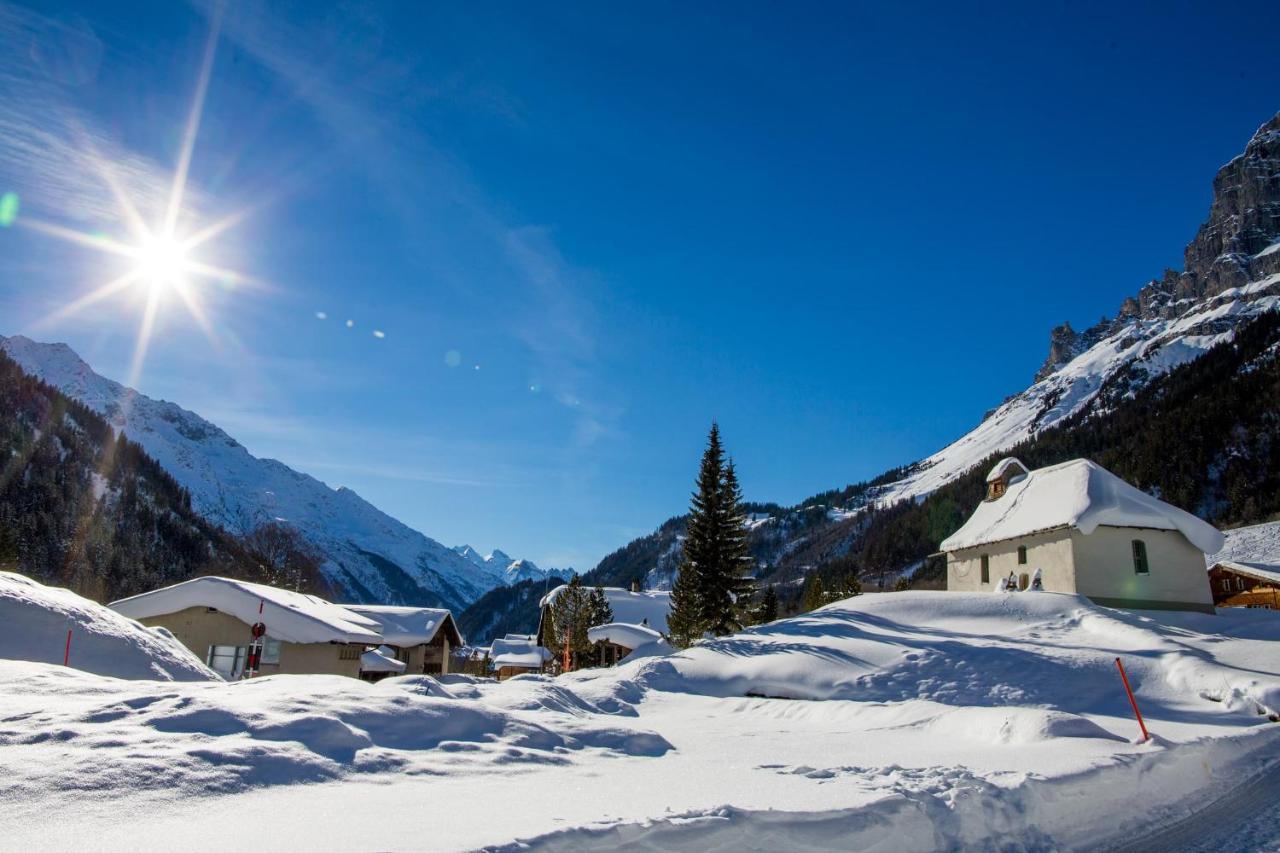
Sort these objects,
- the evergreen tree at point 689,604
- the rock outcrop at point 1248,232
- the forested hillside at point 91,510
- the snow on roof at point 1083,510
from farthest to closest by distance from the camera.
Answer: the rock outcrop at point 1248,232
the forested hillside at point 91,510
the evergreen tree at point 689,604
the snow on roof at point 1083,510

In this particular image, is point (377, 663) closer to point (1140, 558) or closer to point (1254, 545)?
point (1140, 558)

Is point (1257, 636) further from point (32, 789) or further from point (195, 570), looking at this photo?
point (195, 570)

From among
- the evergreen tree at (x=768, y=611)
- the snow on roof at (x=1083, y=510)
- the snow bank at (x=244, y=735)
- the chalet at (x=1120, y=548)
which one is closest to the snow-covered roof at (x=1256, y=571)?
the snow on roof at (x=1083, y=510)

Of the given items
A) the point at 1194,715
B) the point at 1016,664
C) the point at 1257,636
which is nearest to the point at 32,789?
the point at 1194,715

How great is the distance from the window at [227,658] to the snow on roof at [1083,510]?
109 ft

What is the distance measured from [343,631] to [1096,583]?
30362mm

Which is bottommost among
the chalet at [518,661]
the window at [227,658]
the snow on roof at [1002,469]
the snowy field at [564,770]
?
the chalet at [518,661]

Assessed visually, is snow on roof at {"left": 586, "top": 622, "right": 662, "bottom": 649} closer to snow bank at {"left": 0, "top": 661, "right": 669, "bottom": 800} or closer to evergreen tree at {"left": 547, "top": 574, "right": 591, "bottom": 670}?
evergreen tree at {"left": 547, "top": 574, "right": 591, "bottom": 670}

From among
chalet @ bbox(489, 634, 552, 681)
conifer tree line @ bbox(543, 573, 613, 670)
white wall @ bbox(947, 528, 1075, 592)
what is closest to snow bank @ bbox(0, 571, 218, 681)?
white wall @ bbox(947, 528, 1075, 592)

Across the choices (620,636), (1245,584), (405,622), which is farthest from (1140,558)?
(620,636)

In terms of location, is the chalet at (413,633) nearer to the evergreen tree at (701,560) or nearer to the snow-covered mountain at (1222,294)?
the evergreen tree at (701,560)

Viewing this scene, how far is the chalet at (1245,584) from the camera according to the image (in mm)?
40656

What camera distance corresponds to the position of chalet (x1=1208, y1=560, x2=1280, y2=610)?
40656 mm

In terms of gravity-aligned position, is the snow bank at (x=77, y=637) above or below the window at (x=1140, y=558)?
below
